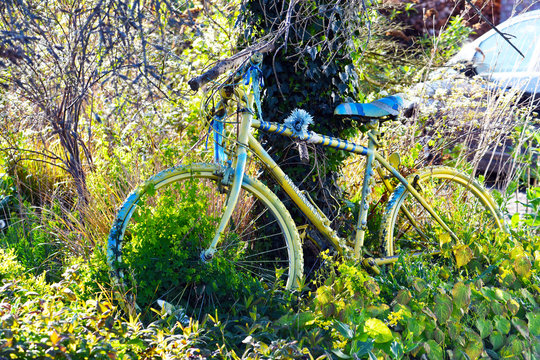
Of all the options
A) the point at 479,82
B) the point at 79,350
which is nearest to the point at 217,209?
the point at 79,350

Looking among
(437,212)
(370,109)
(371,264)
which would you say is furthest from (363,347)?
(437,212)

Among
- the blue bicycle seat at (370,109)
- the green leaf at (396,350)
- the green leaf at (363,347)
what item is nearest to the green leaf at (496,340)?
the green leaf at (396,350)

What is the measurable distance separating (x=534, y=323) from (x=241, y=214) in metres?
1.63

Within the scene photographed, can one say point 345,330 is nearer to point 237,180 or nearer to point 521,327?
point 237,180

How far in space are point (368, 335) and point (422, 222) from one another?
1.71 m

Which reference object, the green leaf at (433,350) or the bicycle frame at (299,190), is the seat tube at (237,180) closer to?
the bicycle frame at (299,190)

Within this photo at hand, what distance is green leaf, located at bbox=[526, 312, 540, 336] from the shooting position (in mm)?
2891

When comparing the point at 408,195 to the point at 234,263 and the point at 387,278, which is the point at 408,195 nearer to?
the point at 387,278

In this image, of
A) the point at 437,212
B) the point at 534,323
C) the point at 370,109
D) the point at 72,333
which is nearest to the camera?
the point at 72,333

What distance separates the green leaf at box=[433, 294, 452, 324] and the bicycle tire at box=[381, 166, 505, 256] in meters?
0.73

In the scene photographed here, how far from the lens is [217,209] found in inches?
136

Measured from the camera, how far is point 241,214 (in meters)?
3.51

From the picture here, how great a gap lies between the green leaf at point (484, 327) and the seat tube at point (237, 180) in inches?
49.8

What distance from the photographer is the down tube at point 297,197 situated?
9.80ft
